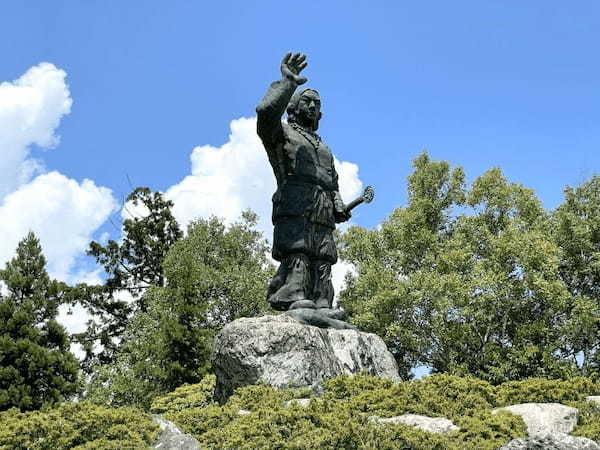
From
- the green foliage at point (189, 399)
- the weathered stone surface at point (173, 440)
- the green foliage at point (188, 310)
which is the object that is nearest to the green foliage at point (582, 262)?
the green foliage at point (188, 310)

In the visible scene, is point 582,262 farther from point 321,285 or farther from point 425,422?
point 425,422

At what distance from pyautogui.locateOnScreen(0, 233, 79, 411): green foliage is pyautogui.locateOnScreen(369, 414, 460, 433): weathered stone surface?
13.0 m

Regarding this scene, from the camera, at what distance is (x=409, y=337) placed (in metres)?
20.1

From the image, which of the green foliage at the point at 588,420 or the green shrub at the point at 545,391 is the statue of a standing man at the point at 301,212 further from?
the green foliage at the point at 588,420

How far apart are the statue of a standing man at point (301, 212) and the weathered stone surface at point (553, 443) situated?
3.88 meters

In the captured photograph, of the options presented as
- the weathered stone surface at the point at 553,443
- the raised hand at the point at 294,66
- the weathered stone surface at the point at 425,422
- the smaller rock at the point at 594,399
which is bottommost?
the weathered stone surface at the point at 553,443

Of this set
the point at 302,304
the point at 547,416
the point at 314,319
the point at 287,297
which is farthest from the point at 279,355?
the point at 547,416

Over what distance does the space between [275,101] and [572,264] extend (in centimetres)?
1532

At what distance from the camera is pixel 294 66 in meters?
8.44

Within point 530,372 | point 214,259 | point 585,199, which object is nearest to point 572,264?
point 585,199

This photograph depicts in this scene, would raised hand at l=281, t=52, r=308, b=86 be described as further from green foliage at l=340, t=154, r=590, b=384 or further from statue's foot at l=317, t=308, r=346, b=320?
green foliage at l=340, t=154, r=590, b=384

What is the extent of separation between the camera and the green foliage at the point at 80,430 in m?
5.67

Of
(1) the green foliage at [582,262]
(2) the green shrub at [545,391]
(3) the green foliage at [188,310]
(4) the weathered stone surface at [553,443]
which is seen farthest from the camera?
(3) the green foliage at [188,310]

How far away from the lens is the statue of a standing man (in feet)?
28.9
